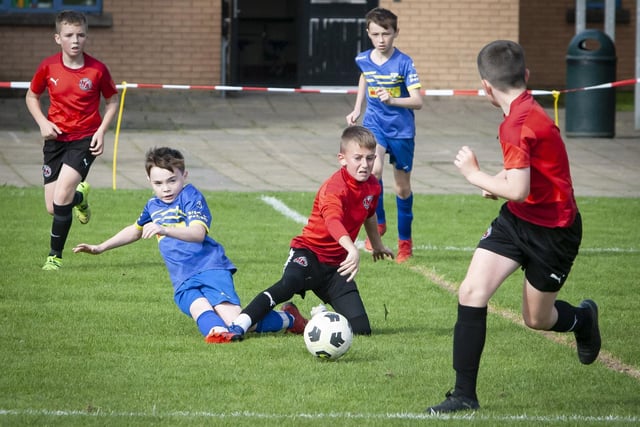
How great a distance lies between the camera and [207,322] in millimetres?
7156

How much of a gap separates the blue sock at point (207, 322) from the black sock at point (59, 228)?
2.88 metres

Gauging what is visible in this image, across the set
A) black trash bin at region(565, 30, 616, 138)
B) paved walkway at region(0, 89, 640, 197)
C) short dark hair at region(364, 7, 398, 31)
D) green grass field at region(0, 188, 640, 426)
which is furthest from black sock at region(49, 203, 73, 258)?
black trash bin at region(565, 30, 616, 138)

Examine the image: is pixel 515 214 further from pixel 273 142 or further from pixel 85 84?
pixel 273 142

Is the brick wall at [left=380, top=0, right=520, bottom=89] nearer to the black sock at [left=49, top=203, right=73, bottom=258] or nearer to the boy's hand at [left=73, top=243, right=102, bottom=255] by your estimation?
the black sock at [left=49, top=203, right=73, bottom=258]

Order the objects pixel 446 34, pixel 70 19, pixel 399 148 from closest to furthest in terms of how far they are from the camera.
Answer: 1. pixel 70 19
2. pixel 399 148
3. pixel 446 34

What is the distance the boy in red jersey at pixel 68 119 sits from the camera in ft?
32.0

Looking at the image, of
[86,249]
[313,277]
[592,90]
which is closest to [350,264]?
[313,277]

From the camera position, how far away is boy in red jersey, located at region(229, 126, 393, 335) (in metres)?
7.14

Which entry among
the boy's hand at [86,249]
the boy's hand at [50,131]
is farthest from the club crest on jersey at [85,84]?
the boy's hand at [86,249]

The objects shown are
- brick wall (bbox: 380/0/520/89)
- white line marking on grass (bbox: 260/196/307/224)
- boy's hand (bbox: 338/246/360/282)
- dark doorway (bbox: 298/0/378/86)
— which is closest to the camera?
boy's hand (bbox: 338/246/360/282)

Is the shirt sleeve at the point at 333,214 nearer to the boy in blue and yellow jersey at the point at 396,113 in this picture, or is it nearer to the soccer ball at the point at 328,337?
the soccer ball at the point at 328,337

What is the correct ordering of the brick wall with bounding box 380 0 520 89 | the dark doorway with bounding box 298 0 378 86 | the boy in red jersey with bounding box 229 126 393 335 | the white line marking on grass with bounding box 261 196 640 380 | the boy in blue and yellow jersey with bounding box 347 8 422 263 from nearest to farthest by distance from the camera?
the white line marking on grass with bounding box 261 196 640 380, the boy in red jersey with bounding box 229 126 393 335, the boy in blue and yellow jersey with bounding box 347 8 422 263, the brick wall with bounding box 380 0 520 89, the dark doorway with bounding box 298 0 378 86

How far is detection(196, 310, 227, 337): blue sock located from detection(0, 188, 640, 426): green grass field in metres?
0.08

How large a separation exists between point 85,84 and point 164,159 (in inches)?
116
